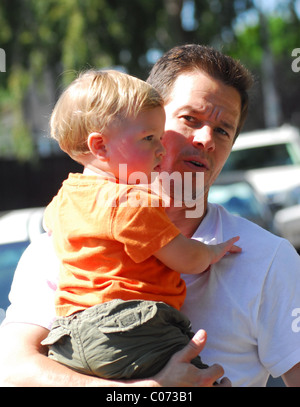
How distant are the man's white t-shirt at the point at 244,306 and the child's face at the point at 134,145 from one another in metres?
0.40

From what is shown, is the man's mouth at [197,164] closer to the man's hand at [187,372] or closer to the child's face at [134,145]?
the child's face at [134,145]

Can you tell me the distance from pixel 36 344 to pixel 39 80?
11475 millimetres

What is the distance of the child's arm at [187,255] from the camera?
174 centimetres

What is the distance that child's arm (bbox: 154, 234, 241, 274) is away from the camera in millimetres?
1741

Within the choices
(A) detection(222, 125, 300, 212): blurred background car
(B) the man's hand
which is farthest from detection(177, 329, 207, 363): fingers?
(A) detection(222, 125, 300, 212): blurred background car

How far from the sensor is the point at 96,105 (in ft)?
5.83

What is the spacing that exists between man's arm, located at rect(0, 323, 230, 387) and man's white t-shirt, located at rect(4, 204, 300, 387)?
0.07 meters

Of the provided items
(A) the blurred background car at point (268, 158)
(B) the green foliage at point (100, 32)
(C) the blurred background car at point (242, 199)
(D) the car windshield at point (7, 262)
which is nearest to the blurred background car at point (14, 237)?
(D) the car windshield at point (7, 262)

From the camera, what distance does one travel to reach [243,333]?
74.1 inches

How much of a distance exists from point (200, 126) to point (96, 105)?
0.52 meters

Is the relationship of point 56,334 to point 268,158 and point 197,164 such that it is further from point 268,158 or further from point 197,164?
point 268,158

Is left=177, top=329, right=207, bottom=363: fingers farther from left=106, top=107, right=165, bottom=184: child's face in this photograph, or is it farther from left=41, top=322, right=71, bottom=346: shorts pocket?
left=106, top=107, right=165, bottom=184: child's face

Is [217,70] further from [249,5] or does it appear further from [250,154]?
[249,5]
